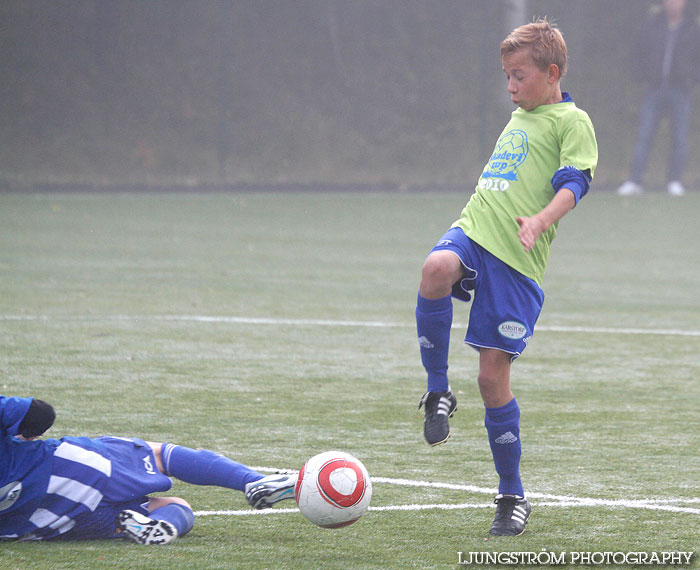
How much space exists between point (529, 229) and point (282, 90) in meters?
17.8

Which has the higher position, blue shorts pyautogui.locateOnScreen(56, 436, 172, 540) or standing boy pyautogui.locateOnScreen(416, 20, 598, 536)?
standing boy pyautogui.locateOnScreen(416, 20, 598, 536)

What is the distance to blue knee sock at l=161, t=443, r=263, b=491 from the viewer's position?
12.7ft

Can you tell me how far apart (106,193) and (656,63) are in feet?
29.8

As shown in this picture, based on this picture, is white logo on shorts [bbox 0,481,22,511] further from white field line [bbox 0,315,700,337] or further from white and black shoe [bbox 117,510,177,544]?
white field line [bbox 0,315,700,337]

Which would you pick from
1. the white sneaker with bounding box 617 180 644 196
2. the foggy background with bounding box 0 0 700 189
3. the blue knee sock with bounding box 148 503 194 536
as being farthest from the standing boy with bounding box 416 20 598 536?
the white sneaker with bounding box 617 180 644 196

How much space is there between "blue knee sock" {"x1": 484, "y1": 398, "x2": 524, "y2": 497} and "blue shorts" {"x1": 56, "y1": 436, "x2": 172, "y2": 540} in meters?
1.04

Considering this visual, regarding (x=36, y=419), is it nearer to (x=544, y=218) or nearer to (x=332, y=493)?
(x=332, y=493)

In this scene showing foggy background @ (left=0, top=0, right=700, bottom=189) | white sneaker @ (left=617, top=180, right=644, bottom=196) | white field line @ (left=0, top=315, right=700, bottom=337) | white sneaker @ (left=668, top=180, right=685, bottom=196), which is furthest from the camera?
white sneaker @ (left=668, top=180, right=685, bottom=196)

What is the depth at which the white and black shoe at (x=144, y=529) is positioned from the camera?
3613 millimetres

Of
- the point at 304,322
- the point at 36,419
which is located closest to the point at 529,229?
the point at 36,419

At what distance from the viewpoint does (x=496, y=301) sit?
3.87 m

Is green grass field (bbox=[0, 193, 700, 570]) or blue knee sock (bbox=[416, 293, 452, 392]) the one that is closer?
green grass field (bbox=[0, 193, 700, 570])

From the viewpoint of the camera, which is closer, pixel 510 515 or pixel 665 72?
pixel 510 515

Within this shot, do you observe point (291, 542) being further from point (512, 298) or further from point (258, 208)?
point (258, 208)
